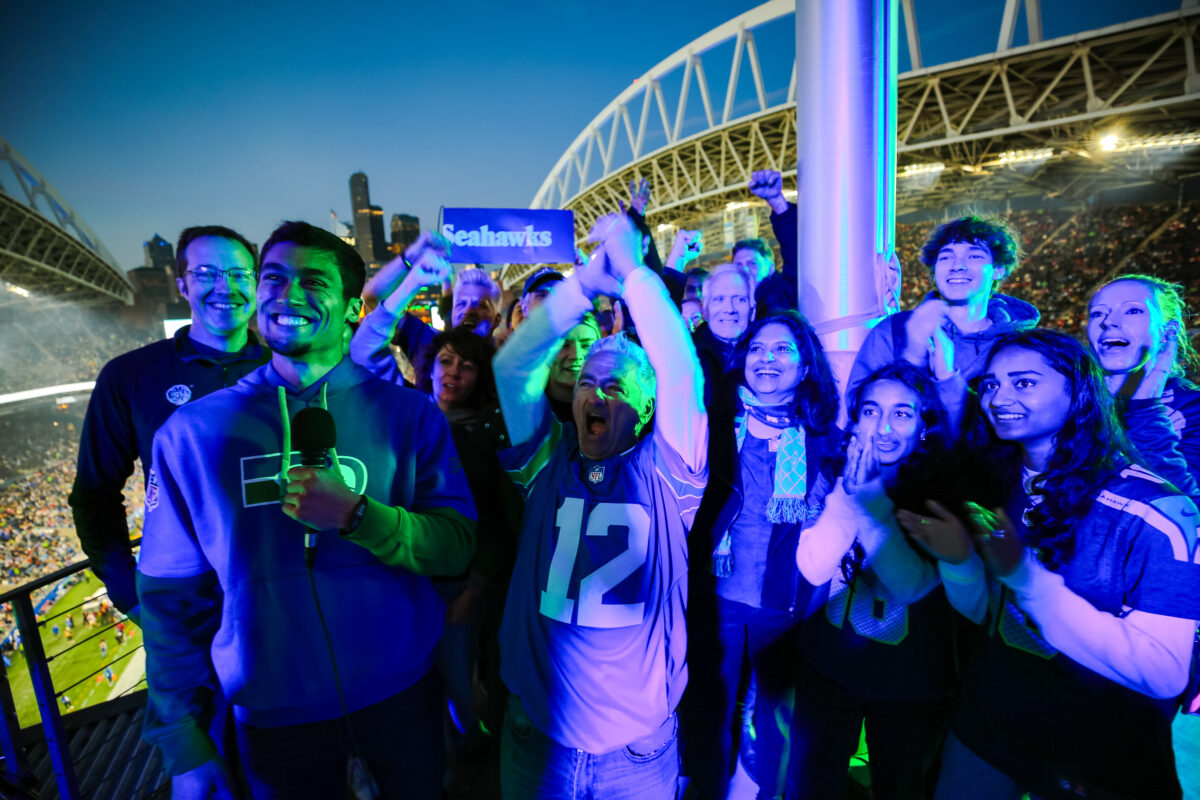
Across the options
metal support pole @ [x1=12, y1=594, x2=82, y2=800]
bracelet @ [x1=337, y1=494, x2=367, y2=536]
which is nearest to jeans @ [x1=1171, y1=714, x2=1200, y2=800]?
bracelet @ [x1=337, y1=494, x2=367, y2=536]

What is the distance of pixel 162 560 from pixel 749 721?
87.4 inches

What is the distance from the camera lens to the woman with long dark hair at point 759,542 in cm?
191

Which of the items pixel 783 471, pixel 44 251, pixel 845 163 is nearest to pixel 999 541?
pixel 783 471

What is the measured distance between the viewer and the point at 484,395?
2.56 metres

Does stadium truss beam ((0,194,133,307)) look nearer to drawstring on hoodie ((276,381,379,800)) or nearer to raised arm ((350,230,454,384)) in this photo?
raised arm ((350,230,454,384))

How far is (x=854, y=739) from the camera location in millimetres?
1776

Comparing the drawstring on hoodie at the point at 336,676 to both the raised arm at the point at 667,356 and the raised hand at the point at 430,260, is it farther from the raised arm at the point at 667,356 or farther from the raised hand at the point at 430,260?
the raised arm at the point at 667,356

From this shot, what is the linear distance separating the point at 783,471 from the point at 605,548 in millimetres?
848

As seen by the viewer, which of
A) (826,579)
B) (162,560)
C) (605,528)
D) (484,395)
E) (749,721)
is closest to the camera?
(162,560)

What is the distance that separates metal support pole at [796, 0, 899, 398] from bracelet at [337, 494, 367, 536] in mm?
2370

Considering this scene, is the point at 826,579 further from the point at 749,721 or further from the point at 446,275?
the point at 446,275

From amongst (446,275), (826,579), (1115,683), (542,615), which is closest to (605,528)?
(542,615)

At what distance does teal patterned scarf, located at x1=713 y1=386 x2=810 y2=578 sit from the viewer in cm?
190

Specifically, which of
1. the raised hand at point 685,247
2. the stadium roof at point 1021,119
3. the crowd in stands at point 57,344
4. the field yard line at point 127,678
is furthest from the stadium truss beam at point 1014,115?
the crowd in stands at point 57,344
